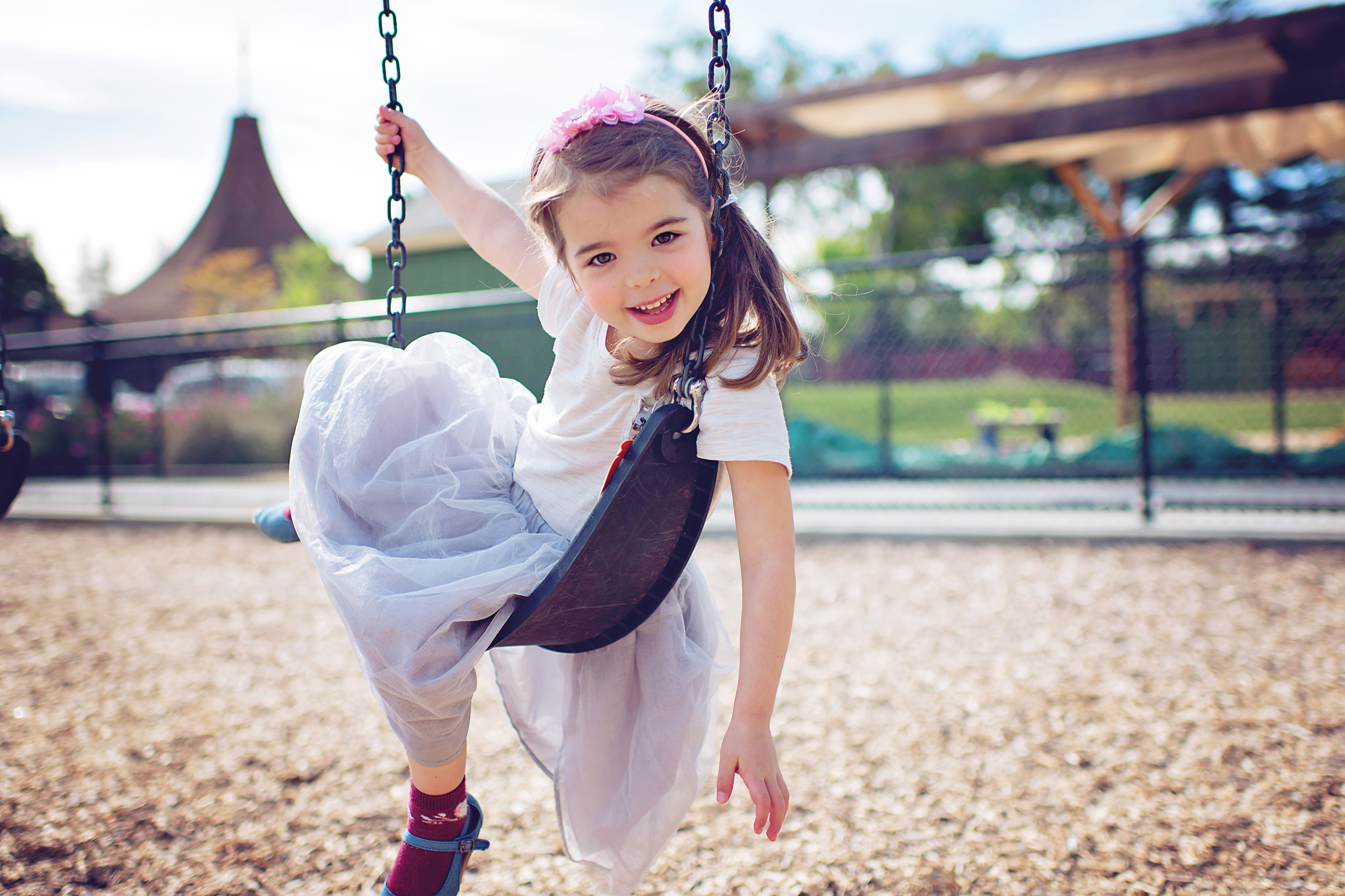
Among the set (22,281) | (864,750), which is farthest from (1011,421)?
(22,281)

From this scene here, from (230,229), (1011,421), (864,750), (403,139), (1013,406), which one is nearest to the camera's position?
(403,139)

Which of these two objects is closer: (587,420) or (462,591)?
(462,591)

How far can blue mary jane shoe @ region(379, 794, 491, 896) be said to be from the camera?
4.55ft

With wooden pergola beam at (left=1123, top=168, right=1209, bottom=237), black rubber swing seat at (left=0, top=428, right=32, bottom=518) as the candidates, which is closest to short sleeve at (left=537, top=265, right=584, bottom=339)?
black rubber swing seat at (left=0, top=428, right=32, bottom=518)

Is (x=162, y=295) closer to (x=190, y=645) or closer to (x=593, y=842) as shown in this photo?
(x=190, y=645)

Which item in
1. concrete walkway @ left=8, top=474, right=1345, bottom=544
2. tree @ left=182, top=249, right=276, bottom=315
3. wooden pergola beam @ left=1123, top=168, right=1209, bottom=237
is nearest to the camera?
concrete walkway @ left=8, top=474, right=1345, bottom=544

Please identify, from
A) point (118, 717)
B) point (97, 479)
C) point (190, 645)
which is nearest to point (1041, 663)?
point (118, 717)

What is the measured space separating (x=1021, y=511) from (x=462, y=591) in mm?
4661

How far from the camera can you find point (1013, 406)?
→ 945 cm

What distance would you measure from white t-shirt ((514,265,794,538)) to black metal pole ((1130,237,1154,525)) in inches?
163

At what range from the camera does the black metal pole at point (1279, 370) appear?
219 inches

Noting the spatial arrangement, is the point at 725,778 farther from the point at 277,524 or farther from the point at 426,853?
the point at 277,524

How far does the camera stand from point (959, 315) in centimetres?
751

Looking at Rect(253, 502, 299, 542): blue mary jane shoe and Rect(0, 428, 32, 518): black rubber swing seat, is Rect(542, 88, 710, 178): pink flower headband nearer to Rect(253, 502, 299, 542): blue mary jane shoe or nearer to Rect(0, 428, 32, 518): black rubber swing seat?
Rect(253, 502, 299, 542): blue mary jane shoe
